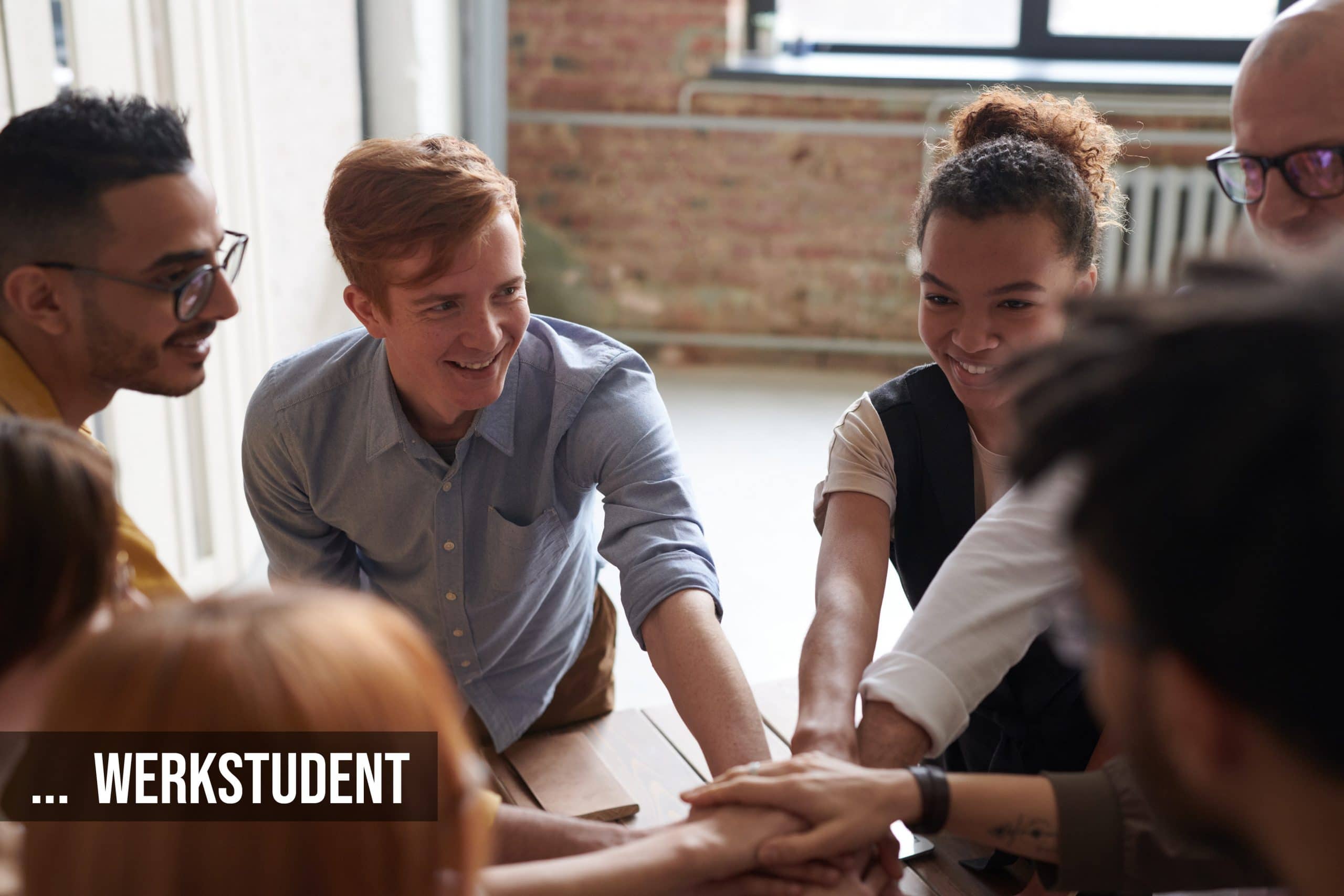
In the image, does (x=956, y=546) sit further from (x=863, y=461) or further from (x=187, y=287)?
(x=187, y=287)

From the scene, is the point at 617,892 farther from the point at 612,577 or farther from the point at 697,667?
the point at 612,577

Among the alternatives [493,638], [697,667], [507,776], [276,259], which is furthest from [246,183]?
[697,667]

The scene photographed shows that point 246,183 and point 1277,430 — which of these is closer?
point 1277,430

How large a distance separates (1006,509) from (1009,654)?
176 mm

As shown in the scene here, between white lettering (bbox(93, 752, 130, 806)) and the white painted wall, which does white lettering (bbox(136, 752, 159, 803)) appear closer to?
white lettering (bbox(93, 752, 130, 806))

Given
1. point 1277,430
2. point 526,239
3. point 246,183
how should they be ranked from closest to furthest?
point 1277,430 < point 246,183 < point 526,239

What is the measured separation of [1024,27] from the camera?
5352mm

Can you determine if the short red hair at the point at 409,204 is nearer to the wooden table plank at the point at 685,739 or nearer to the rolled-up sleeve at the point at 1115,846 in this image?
the wooden table plank at the point at 685,739

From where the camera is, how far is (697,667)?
1518 mm

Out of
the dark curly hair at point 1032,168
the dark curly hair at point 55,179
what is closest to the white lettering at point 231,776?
the dark curly hair at point 55,179

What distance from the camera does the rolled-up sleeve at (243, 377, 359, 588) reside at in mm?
1765

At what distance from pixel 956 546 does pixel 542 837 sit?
72 centimetres

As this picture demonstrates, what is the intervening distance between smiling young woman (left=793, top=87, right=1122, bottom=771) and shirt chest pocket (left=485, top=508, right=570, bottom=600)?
0.40 metres

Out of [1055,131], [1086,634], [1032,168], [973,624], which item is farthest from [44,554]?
[1055,131]
